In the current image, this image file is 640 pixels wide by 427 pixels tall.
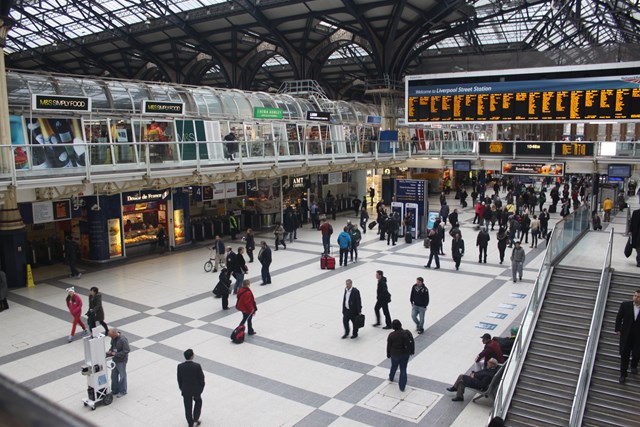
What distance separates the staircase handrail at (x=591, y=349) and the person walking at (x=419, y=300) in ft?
12.1

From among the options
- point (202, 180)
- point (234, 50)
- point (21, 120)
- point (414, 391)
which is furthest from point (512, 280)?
point (234, 50)

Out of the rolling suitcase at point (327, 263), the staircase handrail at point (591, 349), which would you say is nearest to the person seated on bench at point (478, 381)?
the staircase handrail at point (591, 349)

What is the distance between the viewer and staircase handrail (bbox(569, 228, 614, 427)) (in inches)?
350

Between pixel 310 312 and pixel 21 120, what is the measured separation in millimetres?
12140

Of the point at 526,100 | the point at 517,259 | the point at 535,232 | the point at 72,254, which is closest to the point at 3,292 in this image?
the point at 72,254

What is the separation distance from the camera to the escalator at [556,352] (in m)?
9.55

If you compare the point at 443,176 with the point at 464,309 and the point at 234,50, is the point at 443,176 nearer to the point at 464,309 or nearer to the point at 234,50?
the point at 234,50

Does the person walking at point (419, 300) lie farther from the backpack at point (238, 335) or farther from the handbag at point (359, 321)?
the backpack at point (238, 335)

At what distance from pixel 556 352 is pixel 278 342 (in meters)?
6.22

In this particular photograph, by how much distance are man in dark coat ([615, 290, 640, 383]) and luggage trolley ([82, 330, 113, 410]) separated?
949 cm

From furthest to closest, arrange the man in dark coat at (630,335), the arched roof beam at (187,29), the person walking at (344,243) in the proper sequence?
the arched roof beam at (187,29), the person walking at (344,243), the man in dark coat at (630,335)

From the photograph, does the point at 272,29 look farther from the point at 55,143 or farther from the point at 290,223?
the point at 55,143

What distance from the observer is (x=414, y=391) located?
1049 cm

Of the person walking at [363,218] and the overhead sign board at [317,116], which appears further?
the overhead sign board at [317,116]
